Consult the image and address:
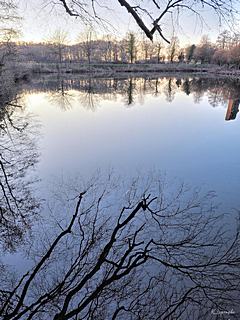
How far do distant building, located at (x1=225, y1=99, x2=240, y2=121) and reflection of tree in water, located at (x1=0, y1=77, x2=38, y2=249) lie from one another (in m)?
7.19

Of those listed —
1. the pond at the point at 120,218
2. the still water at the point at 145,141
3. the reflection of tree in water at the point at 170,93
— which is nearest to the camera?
the pond at the point at 120,218

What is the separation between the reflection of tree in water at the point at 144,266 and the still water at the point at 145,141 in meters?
0.98

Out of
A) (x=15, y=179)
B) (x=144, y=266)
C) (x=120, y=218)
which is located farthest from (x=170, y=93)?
(x=120, y=218)

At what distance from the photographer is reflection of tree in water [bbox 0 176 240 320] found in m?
2.39

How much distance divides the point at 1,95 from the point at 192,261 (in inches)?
520

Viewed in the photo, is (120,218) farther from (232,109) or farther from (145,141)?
(232,109)

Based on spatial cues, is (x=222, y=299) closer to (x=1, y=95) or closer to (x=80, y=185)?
(x=80, y=185)

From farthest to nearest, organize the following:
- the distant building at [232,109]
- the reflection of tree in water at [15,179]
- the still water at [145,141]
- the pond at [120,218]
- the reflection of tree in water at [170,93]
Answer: the reflection of tree in water at [170,93] < the distant building at [232,109] < the still water at [145,141] < the reflection of tree in water at [15,179] < the pond at [120,218]

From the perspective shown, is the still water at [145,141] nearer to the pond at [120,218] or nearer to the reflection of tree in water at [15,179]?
the pond at [120,218]

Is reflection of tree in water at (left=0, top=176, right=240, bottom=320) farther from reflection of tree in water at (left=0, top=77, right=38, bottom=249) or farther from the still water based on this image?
the still water

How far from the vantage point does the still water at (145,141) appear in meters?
5.56

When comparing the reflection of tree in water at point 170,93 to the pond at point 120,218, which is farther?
the reflection of tree in water at point 170,93

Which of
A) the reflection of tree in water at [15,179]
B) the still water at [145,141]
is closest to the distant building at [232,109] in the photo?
the still water at [145,141]

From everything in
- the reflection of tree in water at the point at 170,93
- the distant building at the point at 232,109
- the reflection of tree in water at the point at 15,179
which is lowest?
the reflection of tree in water at the point at 15,179
